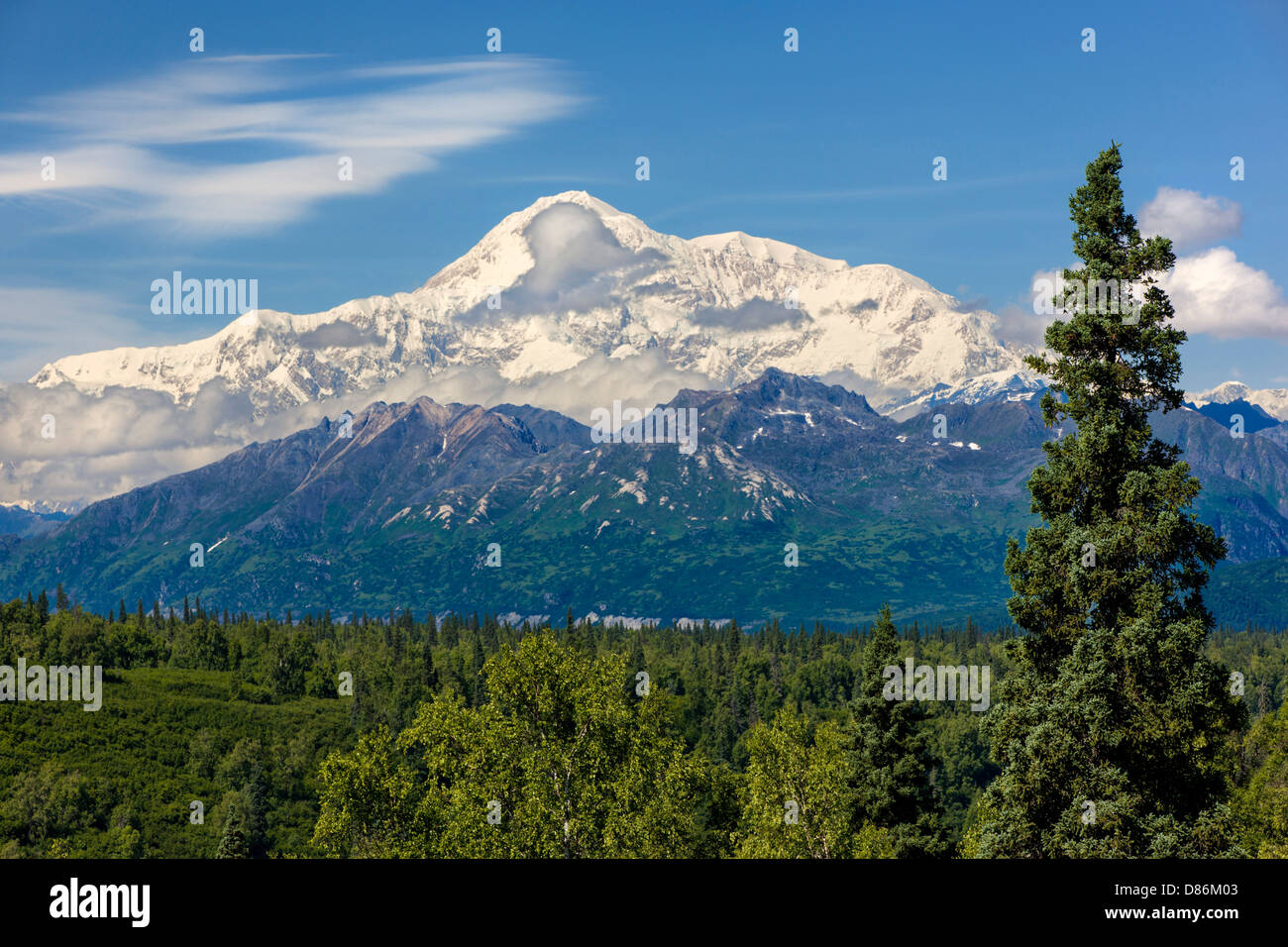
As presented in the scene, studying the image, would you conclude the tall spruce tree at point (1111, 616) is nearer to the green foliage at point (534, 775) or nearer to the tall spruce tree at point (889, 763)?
the green foliage at point (534, 775)

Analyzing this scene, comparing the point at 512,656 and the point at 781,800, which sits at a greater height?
the point at 512,656

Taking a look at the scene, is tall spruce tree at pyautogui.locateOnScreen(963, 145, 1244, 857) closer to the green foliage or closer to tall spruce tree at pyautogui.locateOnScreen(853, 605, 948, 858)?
the green foliage

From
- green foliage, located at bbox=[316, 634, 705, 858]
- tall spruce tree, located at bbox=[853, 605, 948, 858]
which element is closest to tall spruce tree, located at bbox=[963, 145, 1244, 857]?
green foliage, located at bbox=[316, 634, 705, 858]

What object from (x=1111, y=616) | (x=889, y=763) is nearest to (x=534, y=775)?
(x=1111, y=616)

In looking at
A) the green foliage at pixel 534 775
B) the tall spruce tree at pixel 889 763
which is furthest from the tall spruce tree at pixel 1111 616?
the tall spruce tree at pixel 889 763

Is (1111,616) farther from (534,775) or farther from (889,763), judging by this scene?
(889,763)

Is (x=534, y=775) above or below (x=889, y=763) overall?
above

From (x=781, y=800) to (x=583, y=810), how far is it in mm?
14834

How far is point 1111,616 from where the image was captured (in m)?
34.4

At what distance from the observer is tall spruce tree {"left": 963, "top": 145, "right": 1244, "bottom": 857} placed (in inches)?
1291

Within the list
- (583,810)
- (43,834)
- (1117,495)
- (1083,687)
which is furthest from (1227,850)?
(43,834)

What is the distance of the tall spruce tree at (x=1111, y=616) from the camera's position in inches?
1291
